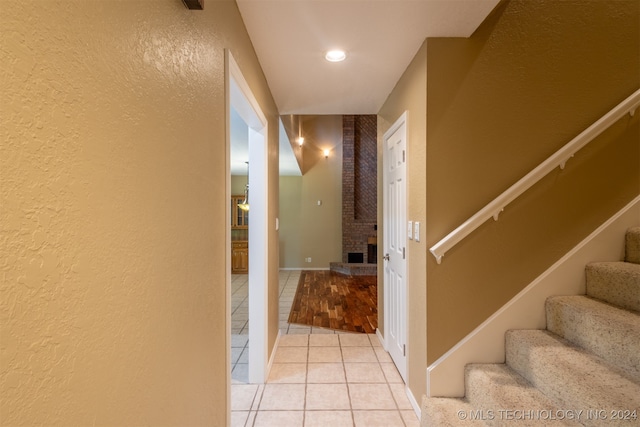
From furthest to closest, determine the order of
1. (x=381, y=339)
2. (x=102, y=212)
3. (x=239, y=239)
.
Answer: (x=239, y=239)
(x=381, y=339)
(x=102, y=212)

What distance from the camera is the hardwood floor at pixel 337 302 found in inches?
147

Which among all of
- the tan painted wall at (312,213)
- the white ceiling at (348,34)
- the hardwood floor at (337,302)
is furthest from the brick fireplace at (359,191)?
the white ceiling at (348,34)

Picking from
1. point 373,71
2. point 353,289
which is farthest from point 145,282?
point 353,289

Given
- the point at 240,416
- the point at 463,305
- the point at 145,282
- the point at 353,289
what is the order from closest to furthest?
1. the point at 145,282
2. the point at 463,305
3. the point at 240,416
4. the point at 353,289

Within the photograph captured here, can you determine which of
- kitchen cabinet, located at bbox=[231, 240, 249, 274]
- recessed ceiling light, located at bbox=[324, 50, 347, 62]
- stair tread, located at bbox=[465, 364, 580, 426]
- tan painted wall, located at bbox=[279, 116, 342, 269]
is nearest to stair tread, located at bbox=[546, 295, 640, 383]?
stair tread, located at bbox=[465, 364, 580, 426]

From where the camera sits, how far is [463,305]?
5.90 ft

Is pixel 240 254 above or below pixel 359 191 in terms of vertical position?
below

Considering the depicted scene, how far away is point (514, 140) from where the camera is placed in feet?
5.89

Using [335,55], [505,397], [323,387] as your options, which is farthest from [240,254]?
[505,397]

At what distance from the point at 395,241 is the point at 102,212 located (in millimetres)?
2265

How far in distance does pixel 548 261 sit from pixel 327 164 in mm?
6466

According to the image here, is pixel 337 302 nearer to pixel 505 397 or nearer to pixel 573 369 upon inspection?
pixel 505 397

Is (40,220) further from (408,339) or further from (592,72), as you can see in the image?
(592,72)

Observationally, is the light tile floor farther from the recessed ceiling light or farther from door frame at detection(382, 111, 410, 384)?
the recessed ceiling light
